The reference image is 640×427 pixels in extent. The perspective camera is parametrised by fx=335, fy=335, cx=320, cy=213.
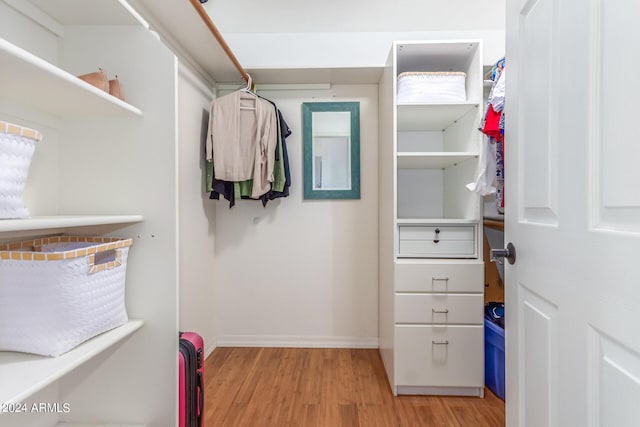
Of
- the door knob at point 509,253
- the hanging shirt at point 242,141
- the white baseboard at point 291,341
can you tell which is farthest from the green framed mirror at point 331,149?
the door knob at point 509,253

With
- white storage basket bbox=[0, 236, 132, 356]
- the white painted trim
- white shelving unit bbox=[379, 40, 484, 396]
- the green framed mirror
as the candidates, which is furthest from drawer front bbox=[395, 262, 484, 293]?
the white painted trim

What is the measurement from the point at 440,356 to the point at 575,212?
1.43 m

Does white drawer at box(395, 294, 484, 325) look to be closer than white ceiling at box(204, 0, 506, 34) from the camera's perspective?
Yes

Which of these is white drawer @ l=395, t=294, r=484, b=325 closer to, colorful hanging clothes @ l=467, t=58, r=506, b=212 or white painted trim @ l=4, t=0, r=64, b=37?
colorful hanging clothes @ l=467, t=58, r=506, b=212

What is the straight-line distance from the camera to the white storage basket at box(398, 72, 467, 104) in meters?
1.89

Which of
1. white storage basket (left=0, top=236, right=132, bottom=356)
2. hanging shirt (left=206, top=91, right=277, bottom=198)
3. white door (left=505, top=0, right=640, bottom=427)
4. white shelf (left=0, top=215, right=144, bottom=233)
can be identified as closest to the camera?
white door (left=505, top=0, right=640, bottom=427)

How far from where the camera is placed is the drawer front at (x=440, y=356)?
6.07ft

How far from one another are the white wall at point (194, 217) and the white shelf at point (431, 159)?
129 centimetres

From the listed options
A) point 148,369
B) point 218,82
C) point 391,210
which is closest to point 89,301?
point 148,369

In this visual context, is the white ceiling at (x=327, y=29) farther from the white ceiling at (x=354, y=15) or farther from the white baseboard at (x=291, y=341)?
the white baseboard at (x=291, y=341)

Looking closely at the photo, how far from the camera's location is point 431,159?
2035 millimetres

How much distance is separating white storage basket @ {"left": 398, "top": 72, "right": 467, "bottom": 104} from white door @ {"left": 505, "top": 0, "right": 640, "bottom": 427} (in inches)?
35.3

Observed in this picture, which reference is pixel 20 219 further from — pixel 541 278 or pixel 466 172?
pixel 466 172

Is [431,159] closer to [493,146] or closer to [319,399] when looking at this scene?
[493,146]
